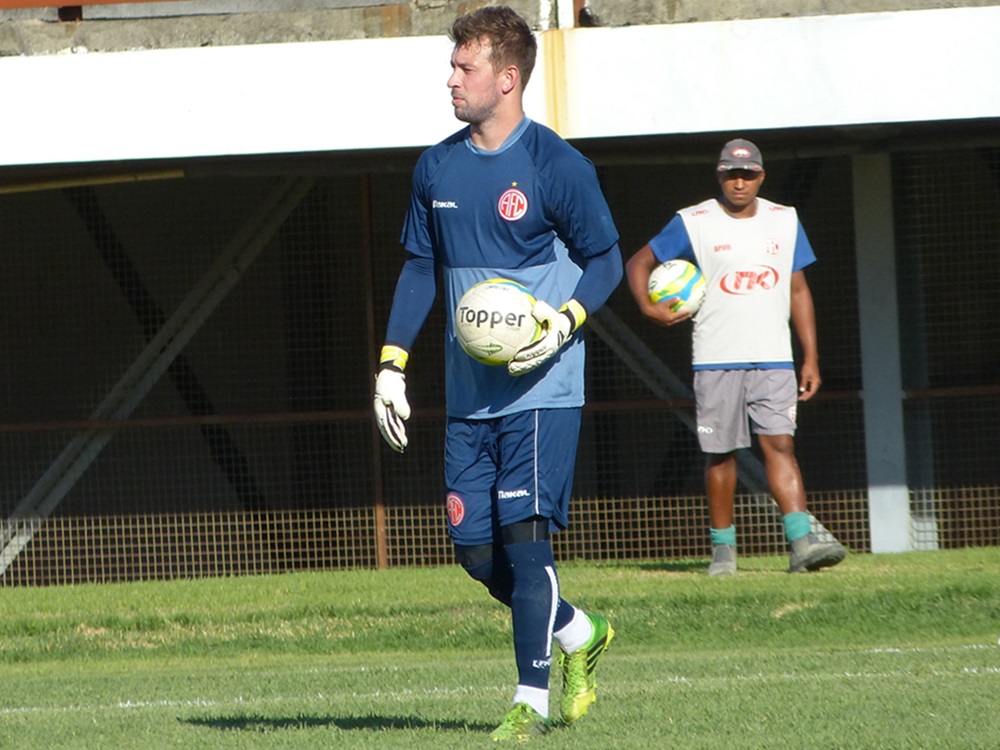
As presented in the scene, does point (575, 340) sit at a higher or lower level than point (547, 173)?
lower

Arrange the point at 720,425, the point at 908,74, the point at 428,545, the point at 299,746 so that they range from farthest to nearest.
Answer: the point at 428,545
the point at 908,74
the point at 720,425
the point at 299,746

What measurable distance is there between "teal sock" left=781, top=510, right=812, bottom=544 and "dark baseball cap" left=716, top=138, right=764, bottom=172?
1.90 metres

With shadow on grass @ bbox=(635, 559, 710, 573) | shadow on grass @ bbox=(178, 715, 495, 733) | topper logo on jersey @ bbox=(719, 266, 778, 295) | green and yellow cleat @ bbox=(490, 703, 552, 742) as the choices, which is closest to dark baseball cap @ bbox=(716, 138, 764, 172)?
topper logo on jersey @ bbox=(719, 266, 778, 295)

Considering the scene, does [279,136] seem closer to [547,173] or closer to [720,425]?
[720,425]

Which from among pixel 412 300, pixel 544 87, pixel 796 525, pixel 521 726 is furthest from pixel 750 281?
pixel 521 726

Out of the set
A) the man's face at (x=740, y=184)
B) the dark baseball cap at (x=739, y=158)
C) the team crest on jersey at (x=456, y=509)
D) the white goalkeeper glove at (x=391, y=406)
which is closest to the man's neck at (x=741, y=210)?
the man's face at (x=740, y=184)

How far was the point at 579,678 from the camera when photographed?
530 cm

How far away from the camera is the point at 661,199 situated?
14.3m

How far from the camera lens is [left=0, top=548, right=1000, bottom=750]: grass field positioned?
5215 millimetres

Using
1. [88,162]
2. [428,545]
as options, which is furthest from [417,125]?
[428,545]

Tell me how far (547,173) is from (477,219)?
0.27m

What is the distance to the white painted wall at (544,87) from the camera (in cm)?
945

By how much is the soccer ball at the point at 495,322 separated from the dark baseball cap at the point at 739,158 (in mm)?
3766

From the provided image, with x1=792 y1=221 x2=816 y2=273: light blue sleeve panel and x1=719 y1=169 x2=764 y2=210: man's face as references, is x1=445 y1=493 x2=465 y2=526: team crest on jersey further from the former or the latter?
x1=792 y1=221 x2=816 y2=273: light blue sleeve panel
